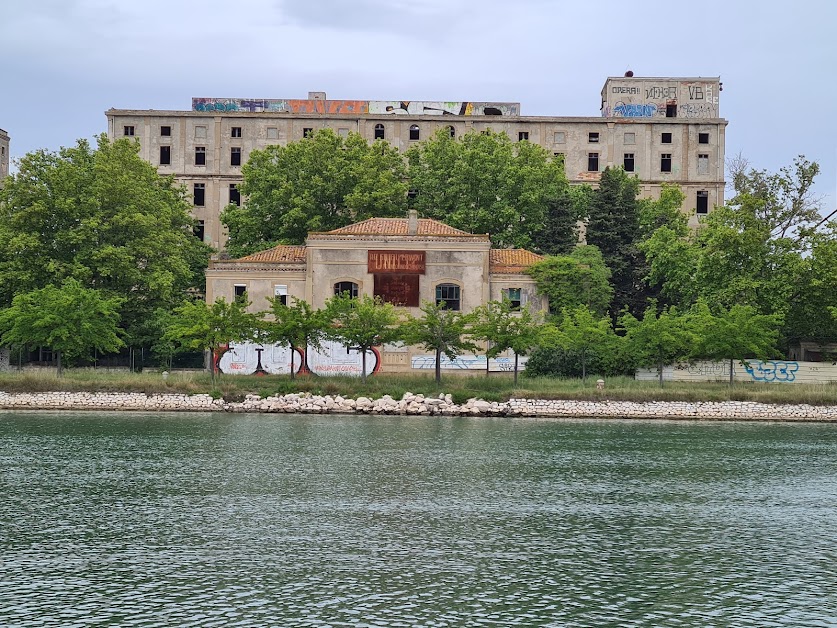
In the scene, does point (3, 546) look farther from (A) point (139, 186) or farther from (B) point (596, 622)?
(A) point (139, 186)

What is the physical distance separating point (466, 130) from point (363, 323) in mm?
44737

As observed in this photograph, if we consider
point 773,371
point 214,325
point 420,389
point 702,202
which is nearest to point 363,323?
point 420,389

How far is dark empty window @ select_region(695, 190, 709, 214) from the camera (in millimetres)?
98812

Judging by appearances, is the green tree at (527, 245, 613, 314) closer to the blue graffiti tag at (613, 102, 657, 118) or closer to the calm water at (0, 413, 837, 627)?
the calm water at (0, 413, 837, 627)

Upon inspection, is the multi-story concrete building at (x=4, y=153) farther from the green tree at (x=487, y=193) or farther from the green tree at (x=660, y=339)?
the green tree at (x=660, y=339)

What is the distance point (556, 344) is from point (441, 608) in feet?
137

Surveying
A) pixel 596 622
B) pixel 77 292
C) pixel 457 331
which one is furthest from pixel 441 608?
pixel 77 292

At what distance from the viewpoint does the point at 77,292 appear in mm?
59812

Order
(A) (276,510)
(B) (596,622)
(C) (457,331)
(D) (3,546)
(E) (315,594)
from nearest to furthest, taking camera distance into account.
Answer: (B) (596,622)
(E) (315,594)
(D) (3,546)
(A) (276,510)
(C) (457,331)

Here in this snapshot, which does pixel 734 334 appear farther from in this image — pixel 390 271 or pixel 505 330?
pixel 390 271

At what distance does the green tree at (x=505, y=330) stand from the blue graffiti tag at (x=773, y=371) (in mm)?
12858

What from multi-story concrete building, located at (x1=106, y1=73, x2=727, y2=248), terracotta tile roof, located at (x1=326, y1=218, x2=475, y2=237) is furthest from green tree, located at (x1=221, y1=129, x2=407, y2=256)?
multi-story concrete building, located at (x1=106, y1=73, x2=727, y2=248)

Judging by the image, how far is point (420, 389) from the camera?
2179 inches

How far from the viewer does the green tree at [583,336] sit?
188 ft
